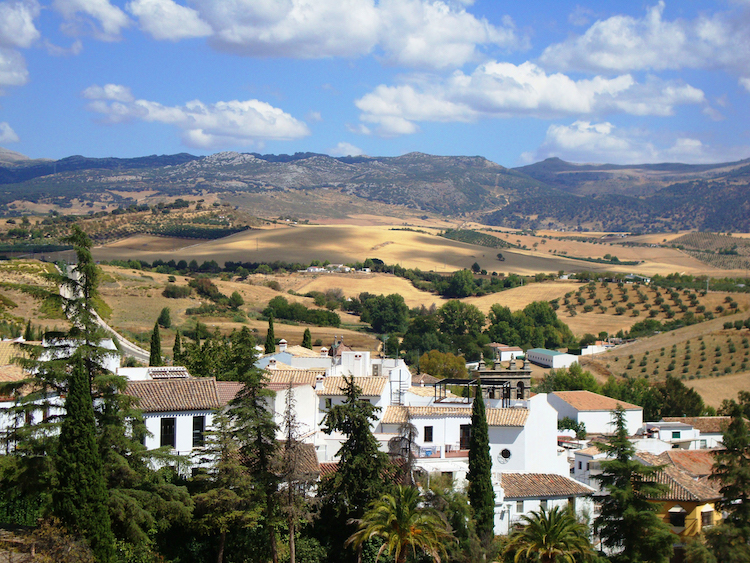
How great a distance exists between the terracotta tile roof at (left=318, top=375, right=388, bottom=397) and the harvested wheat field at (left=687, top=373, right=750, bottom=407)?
53600 millimetres

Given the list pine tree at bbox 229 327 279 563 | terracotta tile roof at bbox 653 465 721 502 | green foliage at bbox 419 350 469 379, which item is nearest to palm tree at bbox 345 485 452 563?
pine tree at bbox 229 327 279 563

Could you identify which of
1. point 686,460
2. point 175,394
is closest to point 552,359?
point 686,460

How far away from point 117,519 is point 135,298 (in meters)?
96.8

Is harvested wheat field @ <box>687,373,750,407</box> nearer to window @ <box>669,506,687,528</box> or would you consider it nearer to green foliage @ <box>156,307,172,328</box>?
window @ <box>669,506,687,528</box>

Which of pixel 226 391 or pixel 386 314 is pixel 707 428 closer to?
pixel 226 391

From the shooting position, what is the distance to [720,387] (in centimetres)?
8869

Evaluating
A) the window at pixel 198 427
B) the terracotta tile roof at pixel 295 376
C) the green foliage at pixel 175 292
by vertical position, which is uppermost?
the terracotta tile roof at pixel 295 376

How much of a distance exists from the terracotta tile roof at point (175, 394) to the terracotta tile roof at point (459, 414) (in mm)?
8845

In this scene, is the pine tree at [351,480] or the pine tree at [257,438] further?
the pine tree at [351,480]

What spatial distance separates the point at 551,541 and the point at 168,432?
15.2 meters

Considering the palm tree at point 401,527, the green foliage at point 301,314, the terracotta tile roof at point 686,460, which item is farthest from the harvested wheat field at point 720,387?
the palm tree at point 401,527

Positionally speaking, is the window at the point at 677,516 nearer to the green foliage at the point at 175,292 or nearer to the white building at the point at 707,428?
the white building at the point at 707,428

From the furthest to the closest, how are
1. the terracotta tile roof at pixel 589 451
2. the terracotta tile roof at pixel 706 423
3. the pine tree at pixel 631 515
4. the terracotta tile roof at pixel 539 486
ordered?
the terracotta tile roof at pixel 706 423 < the terracotta tile roof at pixel 589 451 < the terracotta tile roof at pixel 539 486 < the pine tree at pixel 631 515

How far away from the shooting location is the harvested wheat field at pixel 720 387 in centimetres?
8538
